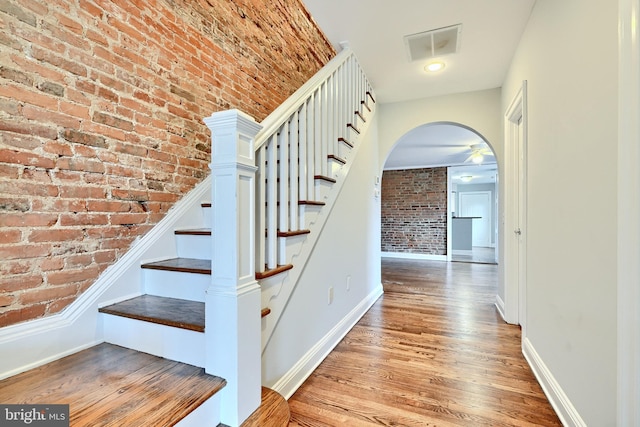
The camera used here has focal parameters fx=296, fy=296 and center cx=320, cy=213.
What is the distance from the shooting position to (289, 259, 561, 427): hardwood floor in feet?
4.99

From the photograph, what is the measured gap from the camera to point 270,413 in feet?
3.99

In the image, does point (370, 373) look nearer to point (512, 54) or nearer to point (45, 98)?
point (45, 98)

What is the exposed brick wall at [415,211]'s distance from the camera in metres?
7.43

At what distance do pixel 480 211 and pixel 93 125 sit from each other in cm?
1153

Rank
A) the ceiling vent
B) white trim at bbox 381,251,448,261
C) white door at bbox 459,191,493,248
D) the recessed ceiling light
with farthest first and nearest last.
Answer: white door at bbox 459,191,493,248 < white trim at bbox 381,251,448,261 < the recessed ceiling light < the ceiling vent

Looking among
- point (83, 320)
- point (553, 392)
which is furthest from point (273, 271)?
point (553, 392)

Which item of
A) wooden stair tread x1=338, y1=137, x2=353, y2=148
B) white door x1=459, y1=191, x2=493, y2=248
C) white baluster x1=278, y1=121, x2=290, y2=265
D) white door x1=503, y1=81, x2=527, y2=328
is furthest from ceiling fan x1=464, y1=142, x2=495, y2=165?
white door x1=459, y1=191, x2=493, y2=248

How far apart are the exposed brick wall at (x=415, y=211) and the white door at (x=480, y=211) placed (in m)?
4.03

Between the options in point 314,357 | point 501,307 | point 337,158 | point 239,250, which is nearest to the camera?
point 239,250

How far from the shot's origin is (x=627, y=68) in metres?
0.94

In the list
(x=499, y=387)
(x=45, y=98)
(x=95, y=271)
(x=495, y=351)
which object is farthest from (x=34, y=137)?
(x=495, y=351)

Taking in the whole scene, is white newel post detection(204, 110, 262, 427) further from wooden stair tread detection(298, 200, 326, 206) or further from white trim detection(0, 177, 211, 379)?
white trim detection(0, 177, 211, 379)

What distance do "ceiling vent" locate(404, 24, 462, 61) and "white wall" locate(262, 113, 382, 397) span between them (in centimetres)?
89

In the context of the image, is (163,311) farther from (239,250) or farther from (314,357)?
(314,357)
